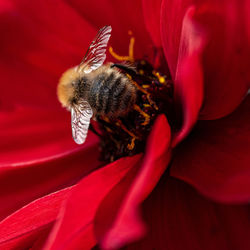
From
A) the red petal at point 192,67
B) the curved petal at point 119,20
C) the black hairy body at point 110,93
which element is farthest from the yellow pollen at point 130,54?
the red petal at point 192,67

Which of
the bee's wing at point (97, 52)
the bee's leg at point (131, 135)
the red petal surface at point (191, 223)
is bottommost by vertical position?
the red petal surface at point (191, 223)

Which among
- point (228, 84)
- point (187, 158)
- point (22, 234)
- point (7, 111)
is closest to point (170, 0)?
point (228, 84)

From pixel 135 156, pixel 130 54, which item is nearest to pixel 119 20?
pixel 130 54

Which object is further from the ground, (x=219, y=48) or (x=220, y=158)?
(x=219, y=48)

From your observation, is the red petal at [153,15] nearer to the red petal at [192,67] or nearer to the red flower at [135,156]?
the red flower at [135,156]

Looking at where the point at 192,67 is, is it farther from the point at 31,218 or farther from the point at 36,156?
the point at 36,156

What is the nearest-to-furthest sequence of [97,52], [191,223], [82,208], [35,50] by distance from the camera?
[82,208]
[191,223]
[97,52]
[35,50]
